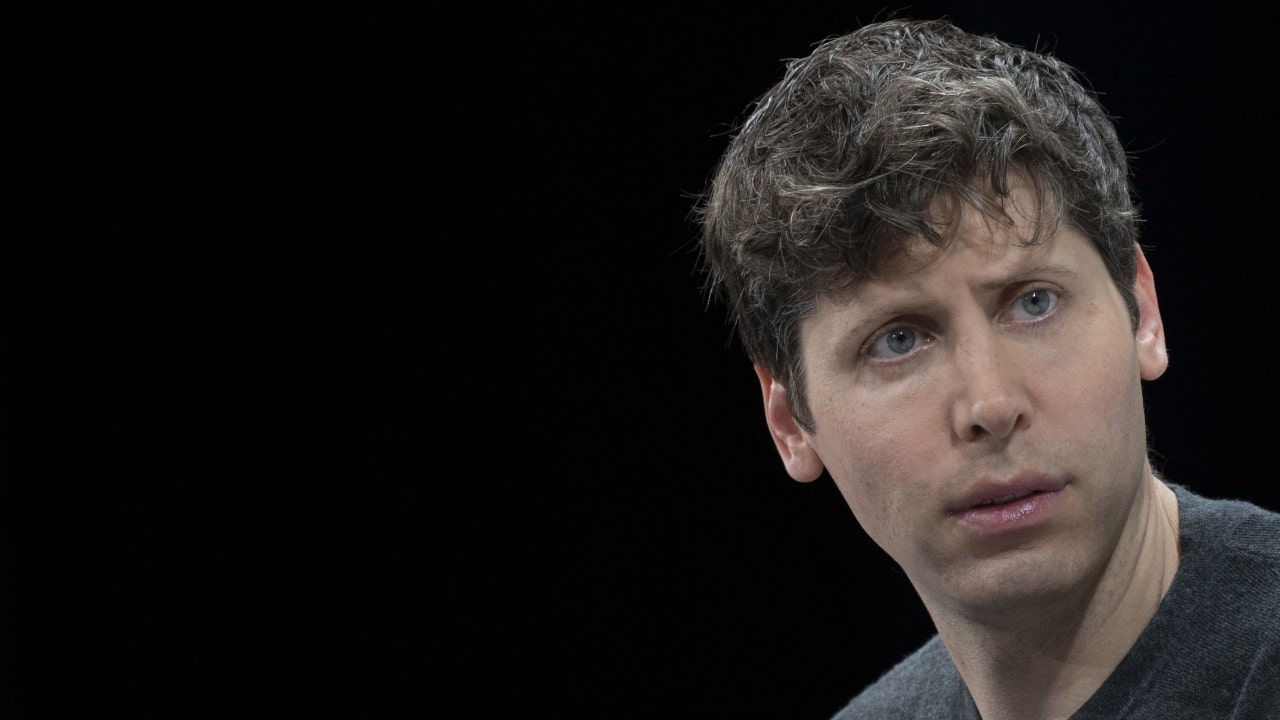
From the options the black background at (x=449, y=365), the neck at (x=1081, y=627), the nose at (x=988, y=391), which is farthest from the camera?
the black background at (x=449, y=365)

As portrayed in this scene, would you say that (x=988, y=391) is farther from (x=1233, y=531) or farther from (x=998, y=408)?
(x=1233, y=531)

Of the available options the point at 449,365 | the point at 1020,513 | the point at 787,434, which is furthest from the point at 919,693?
the point at 449,365

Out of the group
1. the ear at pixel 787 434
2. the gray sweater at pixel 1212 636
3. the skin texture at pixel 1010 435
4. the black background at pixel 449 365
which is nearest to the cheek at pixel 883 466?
the skin texture at pixel 1010 435

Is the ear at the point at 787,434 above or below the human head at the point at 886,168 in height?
below

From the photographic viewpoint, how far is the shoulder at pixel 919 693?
152 cm

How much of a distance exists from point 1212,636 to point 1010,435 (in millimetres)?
275

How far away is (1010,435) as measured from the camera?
3.76ft

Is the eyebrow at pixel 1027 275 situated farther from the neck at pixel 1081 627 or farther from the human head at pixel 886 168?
the neck at pixel 1081 627

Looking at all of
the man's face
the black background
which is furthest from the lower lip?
the black background

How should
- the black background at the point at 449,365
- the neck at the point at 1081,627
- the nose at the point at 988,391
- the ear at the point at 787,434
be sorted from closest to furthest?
the nose at the point at 988,391 → the neck at the point at 1081,627 → the ear at the point at 787,434 → the black background at the point at 449,365

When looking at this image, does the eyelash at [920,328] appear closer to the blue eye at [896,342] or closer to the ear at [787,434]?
the blue eye at [896,342]

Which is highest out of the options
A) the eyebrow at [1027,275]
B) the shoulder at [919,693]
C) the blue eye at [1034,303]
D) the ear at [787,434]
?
the eyebrow at [1027,275]

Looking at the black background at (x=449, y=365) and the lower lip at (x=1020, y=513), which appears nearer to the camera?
the lower lip at (x=1020, y=513)

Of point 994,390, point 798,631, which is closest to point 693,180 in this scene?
point 798,631
